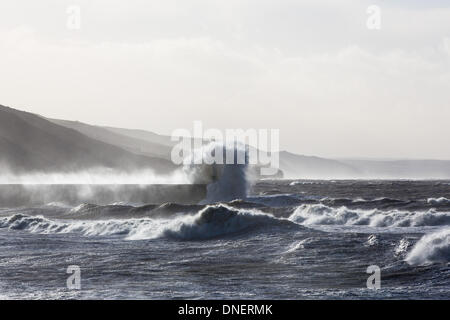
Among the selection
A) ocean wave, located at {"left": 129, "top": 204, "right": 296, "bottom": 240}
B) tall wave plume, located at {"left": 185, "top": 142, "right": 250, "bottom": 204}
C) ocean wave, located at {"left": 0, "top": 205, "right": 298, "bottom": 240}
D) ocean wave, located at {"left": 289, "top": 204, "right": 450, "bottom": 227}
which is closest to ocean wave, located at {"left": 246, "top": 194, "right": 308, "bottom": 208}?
tall wave plume, located at {"left": 185, "top": 142, "right": 250, "bottom": 204}

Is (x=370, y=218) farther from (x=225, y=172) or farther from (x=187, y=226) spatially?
(x=225, y=172)

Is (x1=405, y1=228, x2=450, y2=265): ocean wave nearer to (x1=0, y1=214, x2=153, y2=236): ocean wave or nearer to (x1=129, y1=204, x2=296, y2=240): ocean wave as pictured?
(x1=129, y1=204, x2=296, y2=240): ocean wave

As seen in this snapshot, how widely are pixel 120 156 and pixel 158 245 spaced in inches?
4891

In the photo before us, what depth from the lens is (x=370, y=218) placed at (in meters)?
35.1

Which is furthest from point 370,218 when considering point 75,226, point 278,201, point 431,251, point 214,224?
point 278,201

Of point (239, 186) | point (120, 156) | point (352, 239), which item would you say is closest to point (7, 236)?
point (352, 239)

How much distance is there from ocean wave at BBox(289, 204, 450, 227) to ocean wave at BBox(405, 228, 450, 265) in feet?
43.2

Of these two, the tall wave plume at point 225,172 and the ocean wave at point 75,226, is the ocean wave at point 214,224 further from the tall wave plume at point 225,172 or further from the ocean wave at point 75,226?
the tall wave plume at point 225,172

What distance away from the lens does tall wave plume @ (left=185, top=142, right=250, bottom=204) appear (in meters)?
55.0

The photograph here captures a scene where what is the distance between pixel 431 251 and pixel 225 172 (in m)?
37.0

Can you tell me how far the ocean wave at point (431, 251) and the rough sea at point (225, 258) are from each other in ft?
0.10

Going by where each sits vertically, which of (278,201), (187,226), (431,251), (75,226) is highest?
(431,251)
